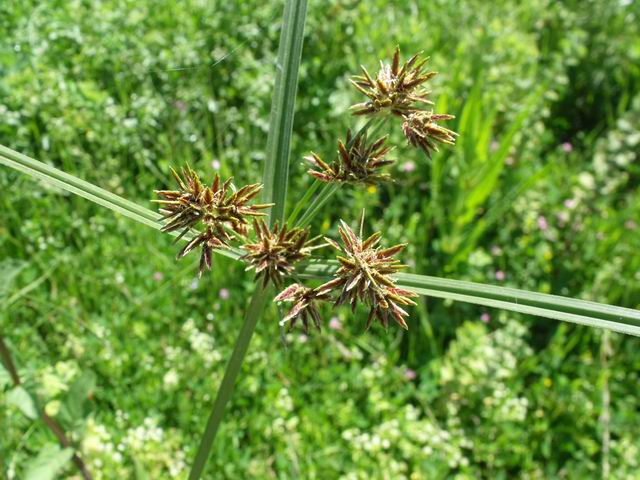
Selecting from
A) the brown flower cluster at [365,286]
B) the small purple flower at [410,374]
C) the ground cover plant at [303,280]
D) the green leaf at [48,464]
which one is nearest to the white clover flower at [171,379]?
the ground cover plant at [303,280]

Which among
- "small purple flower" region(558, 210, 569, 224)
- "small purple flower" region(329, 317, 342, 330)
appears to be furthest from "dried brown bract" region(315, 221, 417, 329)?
"small purple flower" region(558, 210, 569, 224)

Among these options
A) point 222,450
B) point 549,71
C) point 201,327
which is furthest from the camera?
point 549,71

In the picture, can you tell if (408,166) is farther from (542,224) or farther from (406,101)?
(406,101)

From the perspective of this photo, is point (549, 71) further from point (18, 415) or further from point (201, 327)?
point (18, 415)

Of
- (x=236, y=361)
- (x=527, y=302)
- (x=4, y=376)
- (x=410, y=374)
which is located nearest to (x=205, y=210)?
(x=236, y=361)

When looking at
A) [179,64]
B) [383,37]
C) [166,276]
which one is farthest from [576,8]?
[166,276]

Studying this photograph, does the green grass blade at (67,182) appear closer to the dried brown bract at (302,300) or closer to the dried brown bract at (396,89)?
the dried brown bract at (302,300)
